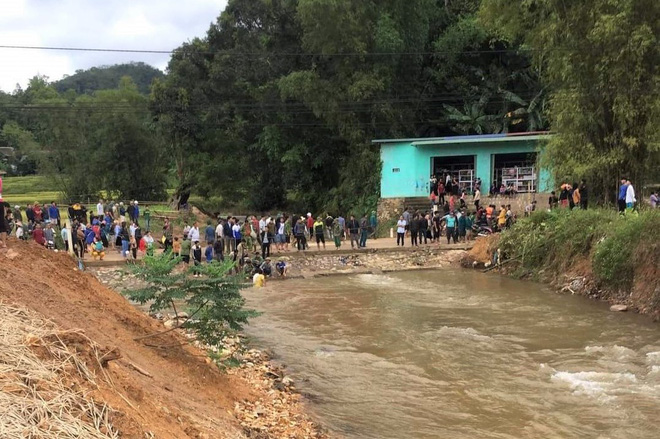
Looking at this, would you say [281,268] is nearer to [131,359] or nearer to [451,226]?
[451,226]

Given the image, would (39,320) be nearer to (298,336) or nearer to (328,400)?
(328,400)

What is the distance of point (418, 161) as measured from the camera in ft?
108

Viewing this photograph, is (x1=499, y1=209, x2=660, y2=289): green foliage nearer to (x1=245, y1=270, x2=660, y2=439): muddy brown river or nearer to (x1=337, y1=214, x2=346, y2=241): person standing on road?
(x1=245, y1=270, x2=660, y2=439): muddy brown river

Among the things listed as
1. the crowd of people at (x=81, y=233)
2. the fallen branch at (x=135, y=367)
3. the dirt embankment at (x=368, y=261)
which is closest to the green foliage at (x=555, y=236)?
the dirt embankment at (x=368, y=261)

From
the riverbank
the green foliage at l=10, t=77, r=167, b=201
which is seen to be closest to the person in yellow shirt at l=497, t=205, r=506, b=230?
the riverbank

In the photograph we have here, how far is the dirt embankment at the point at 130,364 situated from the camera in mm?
4742

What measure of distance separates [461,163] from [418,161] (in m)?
2.80

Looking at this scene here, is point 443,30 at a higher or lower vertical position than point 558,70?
higher

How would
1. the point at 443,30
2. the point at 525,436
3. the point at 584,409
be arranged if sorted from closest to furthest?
the point at 525,436
the point at 584,409
the point at 443,30

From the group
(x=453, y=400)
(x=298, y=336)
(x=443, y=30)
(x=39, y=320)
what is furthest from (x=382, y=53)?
(x=39, y=320)

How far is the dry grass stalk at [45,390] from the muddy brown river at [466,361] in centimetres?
399

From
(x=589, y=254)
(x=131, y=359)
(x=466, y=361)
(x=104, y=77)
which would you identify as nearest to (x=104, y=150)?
(x=589, y=254)

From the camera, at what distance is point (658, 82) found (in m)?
18.6

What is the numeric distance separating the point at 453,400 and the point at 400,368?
1681 mm
